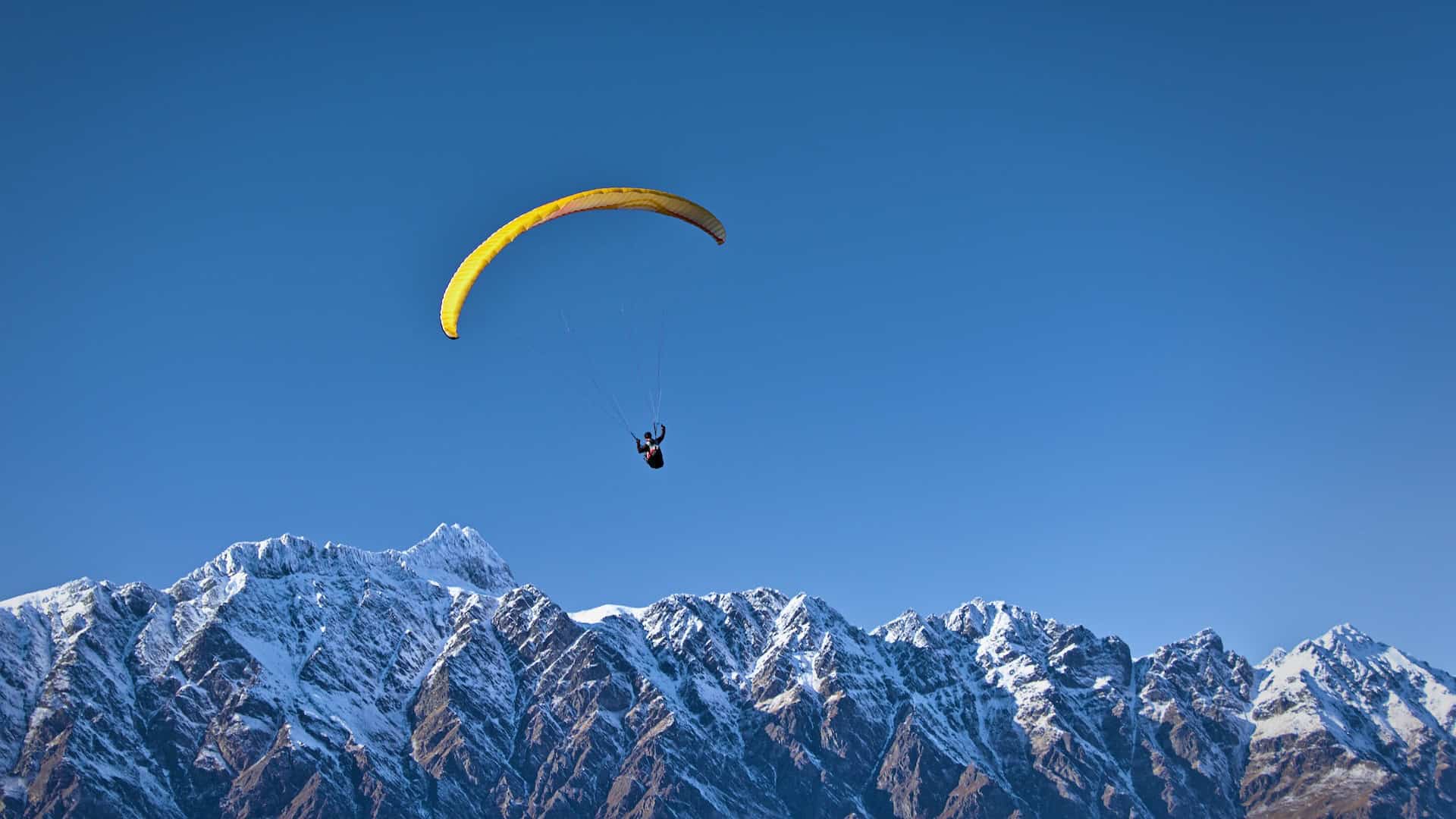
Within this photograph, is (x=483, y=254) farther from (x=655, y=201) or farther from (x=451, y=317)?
(x=655, y=201)

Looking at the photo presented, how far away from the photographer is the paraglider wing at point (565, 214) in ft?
301

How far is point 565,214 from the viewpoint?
305 feet

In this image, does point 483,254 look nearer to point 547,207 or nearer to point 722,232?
point 547,207

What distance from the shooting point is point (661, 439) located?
314 feet

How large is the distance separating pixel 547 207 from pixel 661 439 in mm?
17083

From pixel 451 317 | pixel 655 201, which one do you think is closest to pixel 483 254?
pixel 451 317

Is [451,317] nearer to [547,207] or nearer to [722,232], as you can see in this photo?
[547,207]

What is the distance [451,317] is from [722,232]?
63.0 feet

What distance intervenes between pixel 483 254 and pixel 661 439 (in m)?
16.9

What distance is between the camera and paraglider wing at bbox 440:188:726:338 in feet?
301

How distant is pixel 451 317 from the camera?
96000 millimetres

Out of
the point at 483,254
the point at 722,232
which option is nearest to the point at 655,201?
the point at 722,232

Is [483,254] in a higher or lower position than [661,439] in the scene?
higher

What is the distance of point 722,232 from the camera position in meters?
97.5
